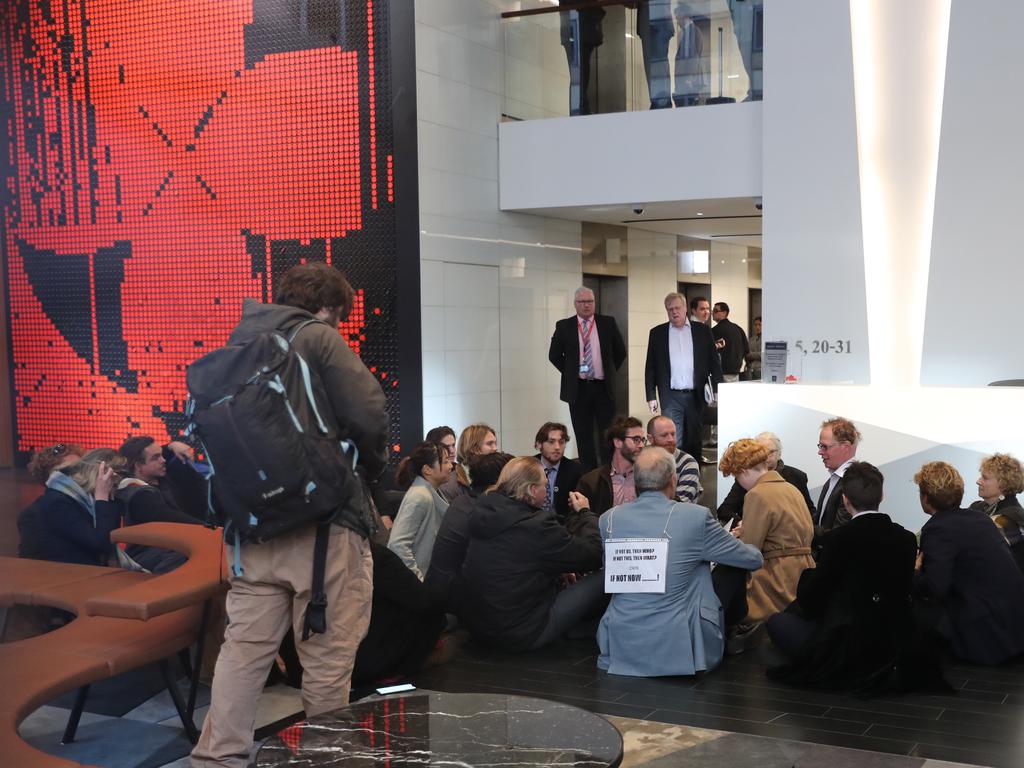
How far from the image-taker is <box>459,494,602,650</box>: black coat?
5023mm

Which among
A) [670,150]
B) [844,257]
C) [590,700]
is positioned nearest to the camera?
[590,700]

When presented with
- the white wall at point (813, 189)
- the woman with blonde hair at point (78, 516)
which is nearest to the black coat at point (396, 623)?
the woman with blonde hair at point (78, 516)

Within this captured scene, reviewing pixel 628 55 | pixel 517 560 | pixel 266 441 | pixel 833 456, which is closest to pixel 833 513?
pixel 833 456

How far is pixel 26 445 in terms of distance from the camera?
33.3 ft

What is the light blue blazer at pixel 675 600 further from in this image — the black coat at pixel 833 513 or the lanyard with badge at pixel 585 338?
the lanyard with badge at pixel 585 338

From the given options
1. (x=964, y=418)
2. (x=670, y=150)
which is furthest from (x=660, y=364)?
(x=964, y=418)

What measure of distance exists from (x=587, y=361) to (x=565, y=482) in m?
2.75

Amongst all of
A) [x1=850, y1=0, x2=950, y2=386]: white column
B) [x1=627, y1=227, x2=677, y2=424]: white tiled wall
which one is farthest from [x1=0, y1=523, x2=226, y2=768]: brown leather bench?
[x1=627, y1=227, x2=677, y2=424]: white tiled wall

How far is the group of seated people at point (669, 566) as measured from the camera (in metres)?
4.58

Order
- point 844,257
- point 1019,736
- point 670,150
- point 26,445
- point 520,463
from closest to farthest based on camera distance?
point 1019,736 → point 520,463 → point 844,257 → point 670,150 → point 26,445

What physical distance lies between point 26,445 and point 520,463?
21.8ft

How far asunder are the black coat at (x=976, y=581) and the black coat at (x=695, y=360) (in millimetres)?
4181

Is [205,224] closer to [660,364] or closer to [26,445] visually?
[26,445]

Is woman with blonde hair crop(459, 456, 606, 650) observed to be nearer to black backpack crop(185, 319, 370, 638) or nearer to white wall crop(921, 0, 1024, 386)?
black backpack crop(185, 319, 370, 638)
